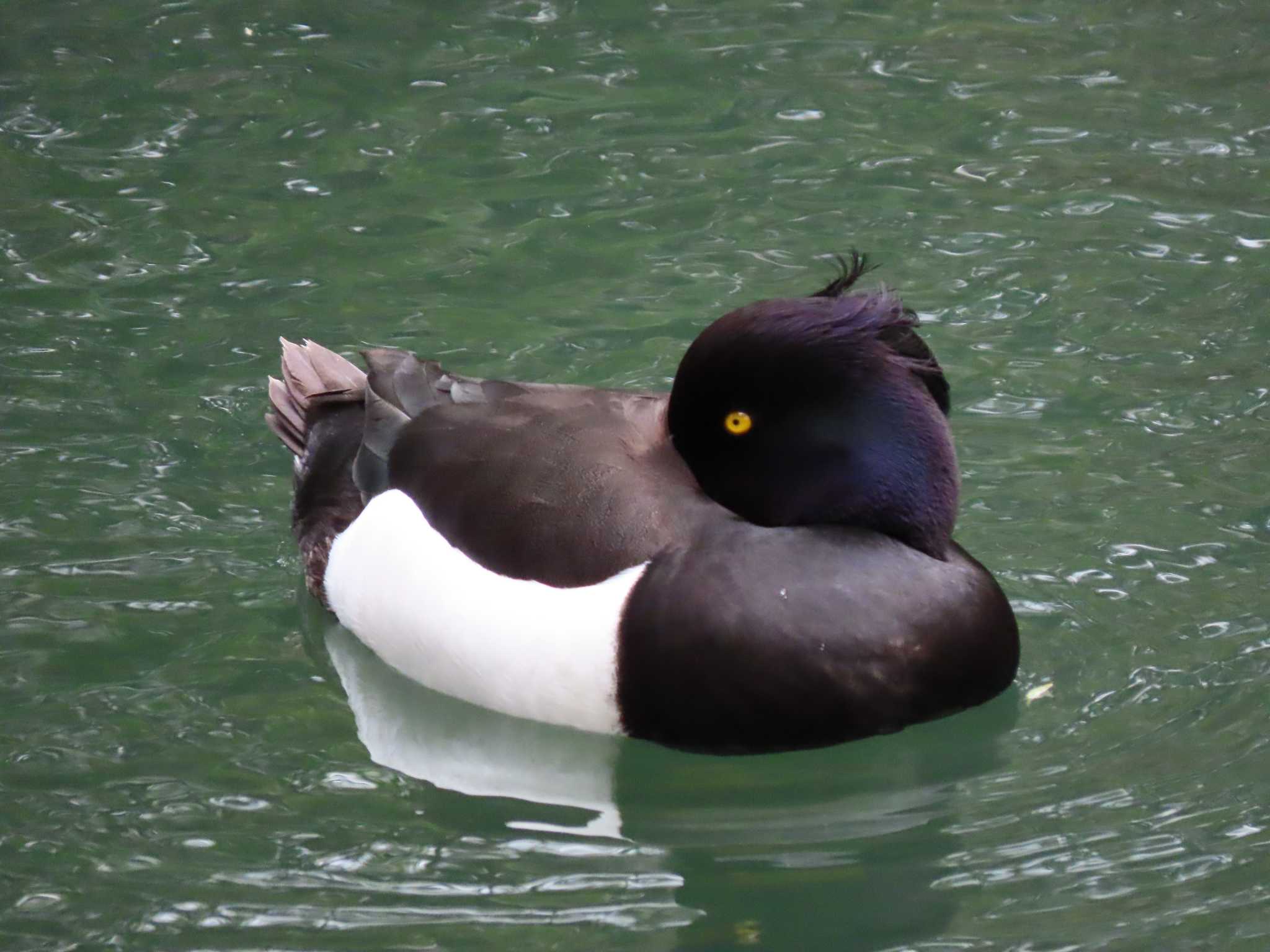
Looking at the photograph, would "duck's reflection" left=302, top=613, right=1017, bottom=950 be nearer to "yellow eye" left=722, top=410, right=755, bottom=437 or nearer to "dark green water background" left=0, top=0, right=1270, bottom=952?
"dark green water background" left=0, top=0, right=1270, bottom=952

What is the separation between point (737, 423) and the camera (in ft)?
15.0

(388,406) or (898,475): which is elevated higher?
(898,475)

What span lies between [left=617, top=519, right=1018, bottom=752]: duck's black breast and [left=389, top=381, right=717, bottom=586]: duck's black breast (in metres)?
0.12

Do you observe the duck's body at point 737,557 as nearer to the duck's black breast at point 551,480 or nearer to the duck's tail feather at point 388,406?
the duck's black breast at point 551,480

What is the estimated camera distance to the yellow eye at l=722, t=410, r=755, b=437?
457 centimetres

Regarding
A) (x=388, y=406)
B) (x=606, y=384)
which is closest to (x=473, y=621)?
(x=388, y=406)

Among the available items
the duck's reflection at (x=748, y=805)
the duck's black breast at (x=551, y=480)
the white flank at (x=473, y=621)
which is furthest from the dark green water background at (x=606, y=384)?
the duck's black breast at (x=551, y=480)

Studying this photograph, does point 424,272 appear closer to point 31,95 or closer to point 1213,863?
point 31,95

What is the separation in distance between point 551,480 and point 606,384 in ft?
5.65

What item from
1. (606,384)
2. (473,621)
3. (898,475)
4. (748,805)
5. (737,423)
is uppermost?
(737,423)

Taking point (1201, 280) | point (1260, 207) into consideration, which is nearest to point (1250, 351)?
point (1201, 280)

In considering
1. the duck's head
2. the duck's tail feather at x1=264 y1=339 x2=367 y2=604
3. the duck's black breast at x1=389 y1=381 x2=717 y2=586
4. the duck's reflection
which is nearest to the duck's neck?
the duck's head

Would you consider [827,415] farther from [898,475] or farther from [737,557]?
[737,557]

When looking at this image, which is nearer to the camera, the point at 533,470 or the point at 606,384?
the point at 533,470
